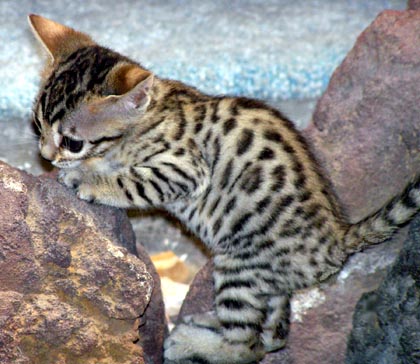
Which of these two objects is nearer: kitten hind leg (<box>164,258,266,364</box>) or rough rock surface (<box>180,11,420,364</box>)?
kitten hind leg (<box>164,258,266,364</box>)

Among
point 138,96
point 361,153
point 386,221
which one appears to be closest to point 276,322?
point 386,221

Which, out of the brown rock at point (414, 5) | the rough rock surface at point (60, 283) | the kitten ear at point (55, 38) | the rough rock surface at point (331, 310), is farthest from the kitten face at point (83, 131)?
the brown rock at point (414, 5)

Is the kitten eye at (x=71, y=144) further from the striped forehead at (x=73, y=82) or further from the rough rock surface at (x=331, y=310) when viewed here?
the rough rock surface at (x=331, y=310)

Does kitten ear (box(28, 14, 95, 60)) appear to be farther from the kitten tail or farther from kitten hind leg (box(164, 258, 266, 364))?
the kitten tail

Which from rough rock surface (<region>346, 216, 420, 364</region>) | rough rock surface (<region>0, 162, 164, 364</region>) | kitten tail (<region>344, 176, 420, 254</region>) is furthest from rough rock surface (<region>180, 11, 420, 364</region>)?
rough rock surface (<region>0, 162, 164, 364</region>)

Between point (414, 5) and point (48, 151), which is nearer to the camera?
point (48, 151)

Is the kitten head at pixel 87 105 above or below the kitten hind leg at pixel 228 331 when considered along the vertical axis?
above

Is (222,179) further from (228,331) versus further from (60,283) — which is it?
(60,283)
